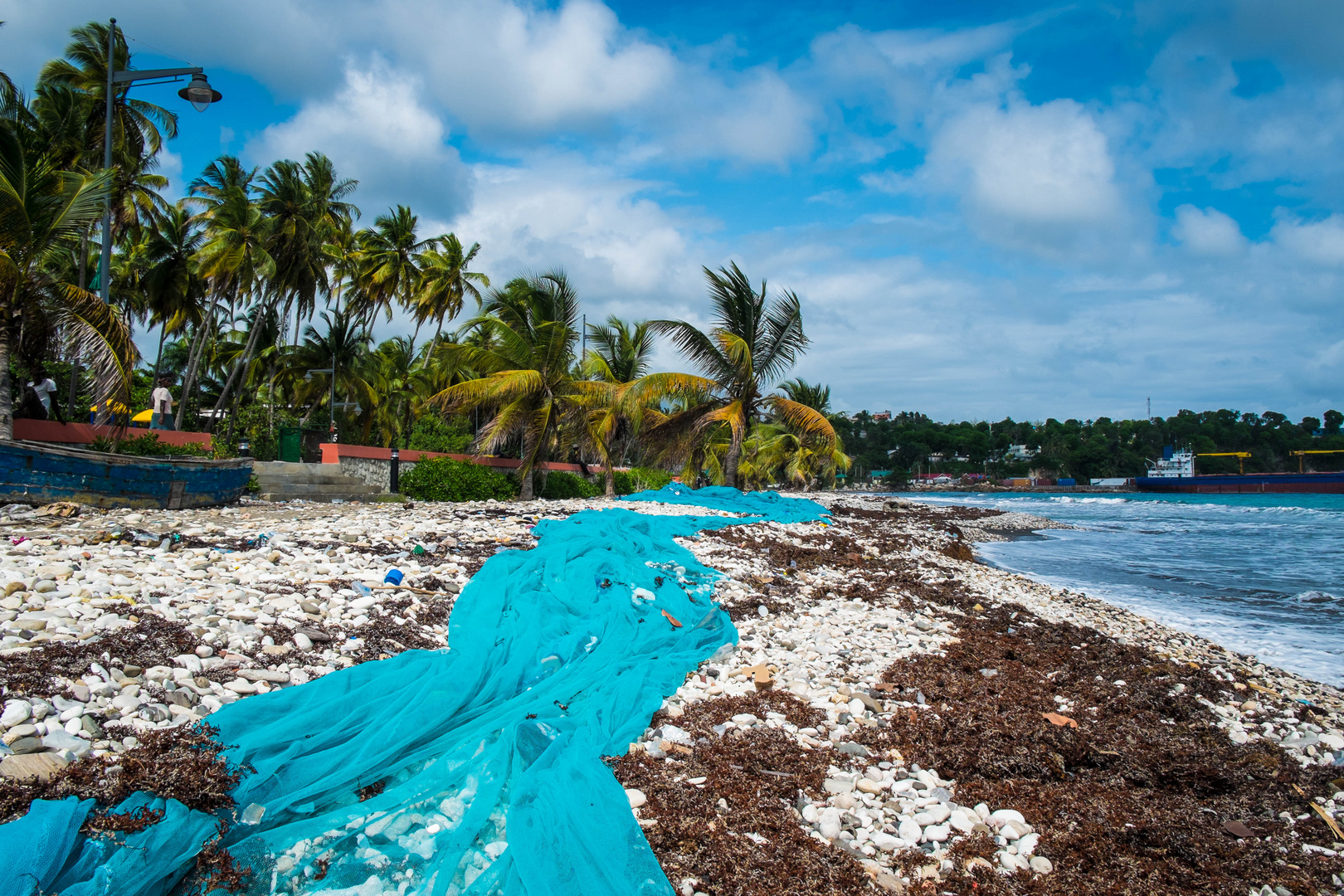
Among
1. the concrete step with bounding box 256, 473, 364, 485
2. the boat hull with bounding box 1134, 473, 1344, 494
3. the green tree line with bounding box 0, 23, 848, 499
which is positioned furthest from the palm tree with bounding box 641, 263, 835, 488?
the boat hull with bounding box 1134, 473, 1344, 494

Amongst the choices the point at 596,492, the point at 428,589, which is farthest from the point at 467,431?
the point at 428,589

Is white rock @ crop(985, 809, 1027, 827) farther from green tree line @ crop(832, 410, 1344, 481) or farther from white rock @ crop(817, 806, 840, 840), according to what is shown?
green tree line @ crop(832, 410, 1344, 481)

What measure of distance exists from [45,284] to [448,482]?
750 centimetres

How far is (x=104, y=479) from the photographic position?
8820 mm

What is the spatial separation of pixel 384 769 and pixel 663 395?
1440cm

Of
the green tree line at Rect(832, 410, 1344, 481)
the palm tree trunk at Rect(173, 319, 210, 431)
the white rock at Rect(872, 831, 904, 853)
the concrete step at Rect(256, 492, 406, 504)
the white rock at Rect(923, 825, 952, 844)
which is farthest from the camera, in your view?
the green tree line at Rect(832, 410, 1344, 481)

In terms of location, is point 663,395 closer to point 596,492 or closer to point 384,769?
point 596,492

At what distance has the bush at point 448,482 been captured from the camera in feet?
49.5

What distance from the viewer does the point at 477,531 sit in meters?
9.27

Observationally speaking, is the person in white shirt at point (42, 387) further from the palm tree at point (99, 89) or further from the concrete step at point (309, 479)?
the palm tree at point (99, 89)

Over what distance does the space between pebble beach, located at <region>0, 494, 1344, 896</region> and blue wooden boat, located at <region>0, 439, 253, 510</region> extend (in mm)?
628

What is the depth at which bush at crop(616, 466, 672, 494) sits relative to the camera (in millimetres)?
21859

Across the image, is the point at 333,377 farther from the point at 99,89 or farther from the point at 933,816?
the point at 933,816

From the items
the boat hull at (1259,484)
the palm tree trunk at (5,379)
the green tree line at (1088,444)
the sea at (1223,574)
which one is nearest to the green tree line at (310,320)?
the palm tree trunk at (5,379)
